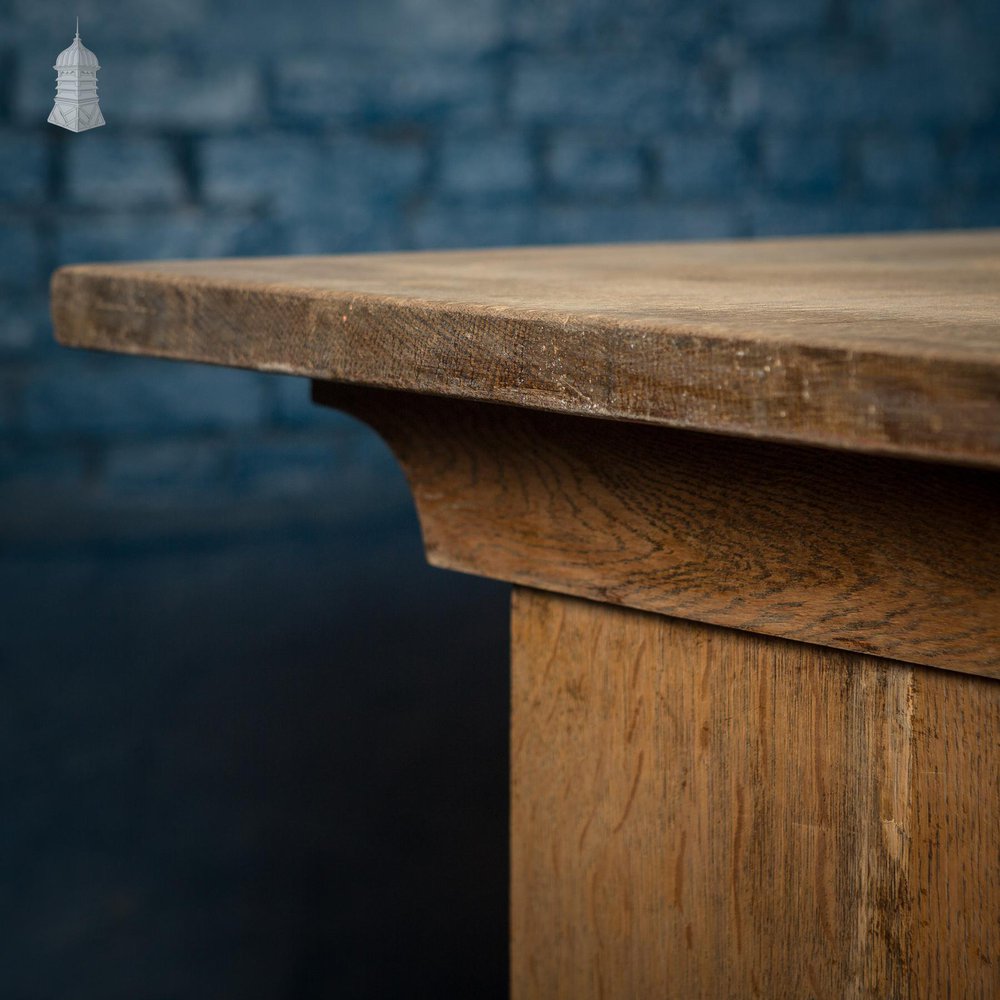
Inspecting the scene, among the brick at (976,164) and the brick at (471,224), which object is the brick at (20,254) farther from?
the brick at (976,164)

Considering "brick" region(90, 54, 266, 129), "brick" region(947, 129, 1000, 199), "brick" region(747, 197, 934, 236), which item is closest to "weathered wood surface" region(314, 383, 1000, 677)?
"brick" region(90, 54, 266, 129)

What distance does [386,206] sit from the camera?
1919mm

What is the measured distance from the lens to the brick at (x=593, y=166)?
204 centimetres

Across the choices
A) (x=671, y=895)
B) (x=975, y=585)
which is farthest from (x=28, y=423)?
(x=975, y=585)

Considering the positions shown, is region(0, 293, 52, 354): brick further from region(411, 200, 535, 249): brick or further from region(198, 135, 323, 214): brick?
region(411, 200, 535, 249): brick

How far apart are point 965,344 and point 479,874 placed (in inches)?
54.1

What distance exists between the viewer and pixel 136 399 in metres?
1.78

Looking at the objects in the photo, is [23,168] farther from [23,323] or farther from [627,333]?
[627,333]

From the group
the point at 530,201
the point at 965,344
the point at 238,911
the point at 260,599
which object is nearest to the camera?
the point at 965,344

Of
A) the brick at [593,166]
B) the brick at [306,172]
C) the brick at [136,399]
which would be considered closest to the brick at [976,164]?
the brick at [593,166]

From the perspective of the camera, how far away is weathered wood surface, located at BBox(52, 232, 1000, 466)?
421 millimetres

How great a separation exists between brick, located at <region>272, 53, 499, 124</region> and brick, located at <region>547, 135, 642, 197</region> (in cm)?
13

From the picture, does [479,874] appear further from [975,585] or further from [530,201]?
[975,585]

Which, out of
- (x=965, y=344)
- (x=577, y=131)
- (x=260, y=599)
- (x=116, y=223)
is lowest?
(x=260, y=599)
